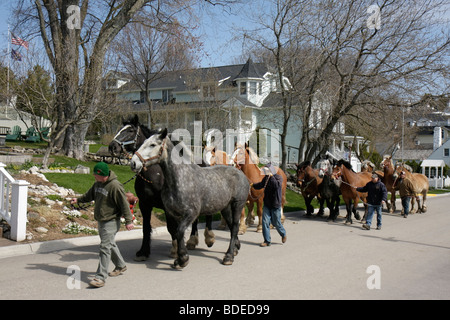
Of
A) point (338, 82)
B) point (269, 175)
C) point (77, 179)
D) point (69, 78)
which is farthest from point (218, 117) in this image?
point (269, 175)

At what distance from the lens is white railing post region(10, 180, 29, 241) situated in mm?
8625

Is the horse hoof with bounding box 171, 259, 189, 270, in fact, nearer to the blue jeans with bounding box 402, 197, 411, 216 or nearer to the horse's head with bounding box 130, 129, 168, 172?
the horse's head with bounding box 130, 129, 168, 172

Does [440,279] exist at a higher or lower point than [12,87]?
lower

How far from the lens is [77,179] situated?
1387 centimetres

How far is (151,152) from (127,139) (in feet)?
4.55

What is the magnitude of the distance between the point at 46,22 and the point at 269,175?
19196 millimetres

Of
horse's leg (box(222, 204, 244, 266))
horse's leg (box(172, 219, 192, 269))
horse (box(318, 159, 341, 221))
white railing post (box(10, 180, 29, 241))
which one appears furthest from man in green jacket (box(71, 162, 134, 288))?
horse (box(318, 159, 341, 221))

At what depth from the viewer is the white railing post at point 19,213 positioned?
8.62 metres

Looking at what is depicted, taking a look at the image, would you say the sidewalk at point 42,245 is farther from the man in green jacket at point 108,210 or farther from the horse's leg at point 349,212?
the horse's leg at point 349,212

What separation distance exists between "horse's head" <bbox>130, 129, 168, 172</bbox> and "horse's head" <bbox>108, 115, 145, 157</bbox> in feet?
3.85

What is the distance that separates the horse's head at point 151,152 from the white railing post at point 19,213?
3.44 meters

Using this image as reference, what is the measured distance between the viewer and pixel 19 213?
862 cm

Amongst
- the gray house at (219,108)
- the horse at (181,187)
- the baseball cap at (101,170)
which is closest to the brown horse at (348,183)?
the gray house at (219,108)

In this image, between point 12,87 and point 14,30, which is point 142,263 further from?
point 14,30
